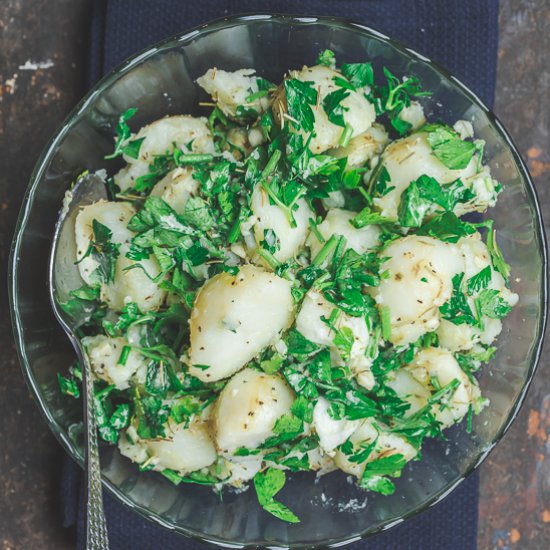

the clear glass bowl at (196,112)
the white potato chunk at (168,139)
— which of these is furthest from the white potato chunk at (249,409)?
the white potato chunk at (168,139)

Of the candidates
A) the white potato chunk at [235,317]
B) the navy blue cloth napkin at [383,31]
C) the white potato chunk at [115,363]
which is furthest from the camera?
the navy blue cloth napkin at [383,31]

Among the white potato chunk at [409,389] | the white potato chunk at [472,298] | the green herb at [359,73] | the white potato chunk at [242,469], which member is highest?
the green herb at [359,73]

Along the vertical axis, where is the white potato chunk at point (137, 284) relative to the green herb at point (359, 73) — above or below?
below

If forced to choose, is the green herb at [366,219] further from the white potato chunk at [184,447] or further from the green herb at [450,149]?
the white potato chunk at [184,447]

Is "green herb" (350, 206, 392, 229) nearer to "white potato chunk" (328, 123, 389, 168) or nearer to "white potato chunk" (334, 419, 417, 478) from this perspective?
"white potato chunk" (328, 123, 389, 168)

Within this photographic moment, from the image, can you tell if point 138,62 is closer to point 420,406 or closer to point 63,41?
point 63,41

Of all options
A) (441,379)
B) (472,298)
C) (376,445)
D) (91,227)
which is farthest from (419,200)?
(91,227)

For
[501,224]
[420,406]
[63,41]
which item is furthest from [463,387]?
[63,41]
